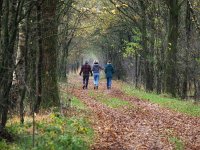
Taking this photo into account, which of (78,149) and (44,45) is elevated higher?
(44,45)

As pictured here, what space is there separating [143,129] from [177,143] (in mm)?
2177

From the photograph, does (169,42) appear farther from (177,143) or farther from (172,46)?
(177,143)

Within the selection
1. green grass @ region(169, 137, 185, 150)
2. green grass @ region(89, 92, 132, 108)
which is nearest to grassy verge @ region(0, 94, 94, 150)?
green grass @ region(169, 137, 185, 150)

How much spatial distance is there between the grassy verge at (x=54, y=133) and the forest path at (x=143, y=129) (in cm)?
47

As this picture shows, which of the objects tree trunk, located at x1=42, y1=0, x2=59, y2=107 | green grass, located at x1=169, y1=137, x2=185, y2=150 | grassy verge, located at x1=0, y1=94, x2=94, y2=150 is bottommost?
green grass, located at x1=169, y1=137, x2=185, y2=150

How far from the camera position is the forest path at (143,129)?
1101 centimetres

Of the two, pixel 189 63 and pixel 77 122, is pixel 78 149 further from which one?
pixel 189 63

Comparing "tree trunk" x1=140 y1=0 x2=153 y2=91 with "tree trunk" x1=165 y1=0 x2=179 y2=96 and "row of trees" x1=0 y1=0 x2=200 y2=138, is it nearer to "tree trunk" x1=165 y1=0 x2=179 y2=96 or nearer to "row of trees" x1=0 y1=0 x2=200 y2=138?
"row of trees" x1=0 y1=0 x2=200 y2=138

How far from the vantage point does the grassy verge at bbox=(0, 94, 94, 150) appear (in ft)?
29.9

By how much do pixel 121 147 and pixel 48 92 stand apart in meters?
5.08

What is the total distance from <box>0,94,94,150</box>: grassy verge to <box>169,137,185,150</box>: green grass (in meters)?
2.16

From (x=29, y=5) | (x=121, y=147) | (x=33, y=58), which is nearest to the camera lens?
(x=29, y=5)

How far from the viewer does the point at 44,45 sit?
14891 mm

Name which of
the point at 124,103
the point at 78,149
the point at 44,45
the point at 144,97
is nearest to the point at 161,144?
the point at 78,149
